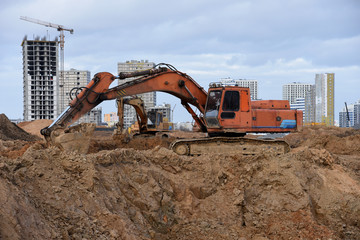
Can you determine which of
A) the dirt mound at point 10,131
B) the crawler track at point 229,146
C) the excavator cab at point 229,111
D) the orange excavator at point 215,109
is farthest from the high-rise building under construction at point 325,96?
the crawler track at point 229,146

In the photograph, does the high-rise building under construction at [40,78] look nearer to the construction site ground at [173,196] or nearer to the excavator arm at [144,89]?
the excavator arm at [144,89]

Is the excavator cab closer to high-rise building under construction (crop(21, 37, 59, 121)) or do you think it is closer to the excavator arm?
the excavator arm

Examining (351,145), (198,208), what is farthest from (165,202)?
(351,145)

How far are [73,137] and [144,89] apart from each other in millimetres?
3936

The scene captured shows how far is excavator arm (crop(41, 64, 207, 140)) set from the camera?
13039 mm

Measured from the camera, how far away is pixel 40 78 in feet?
246

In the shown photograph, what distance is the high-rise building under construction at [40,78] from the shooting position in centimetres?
7450

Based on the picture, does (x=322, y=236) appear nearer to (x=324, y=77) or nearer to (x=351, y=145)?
(x=351, y=145)

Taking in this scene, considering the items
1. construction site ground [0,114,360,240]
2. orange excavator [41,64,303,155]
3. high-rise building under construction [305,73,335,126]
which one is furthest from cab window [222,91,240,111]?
high-rise building under construction [305,73,335,126]

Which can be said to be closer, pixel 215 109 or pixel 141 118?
pixel 215 109

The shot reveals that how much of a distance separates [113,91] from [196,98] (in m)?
2.85

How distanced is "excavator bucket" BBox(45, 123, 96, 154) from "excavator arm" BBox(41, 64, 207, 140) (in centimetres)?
142

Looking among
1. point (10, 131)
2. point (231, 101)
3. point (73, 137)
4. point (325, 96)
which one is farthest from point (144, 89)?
point (325, 96)

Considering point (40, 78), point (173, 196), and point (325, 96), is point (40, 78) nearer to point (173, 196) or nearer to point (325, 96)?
point (325, 96)
